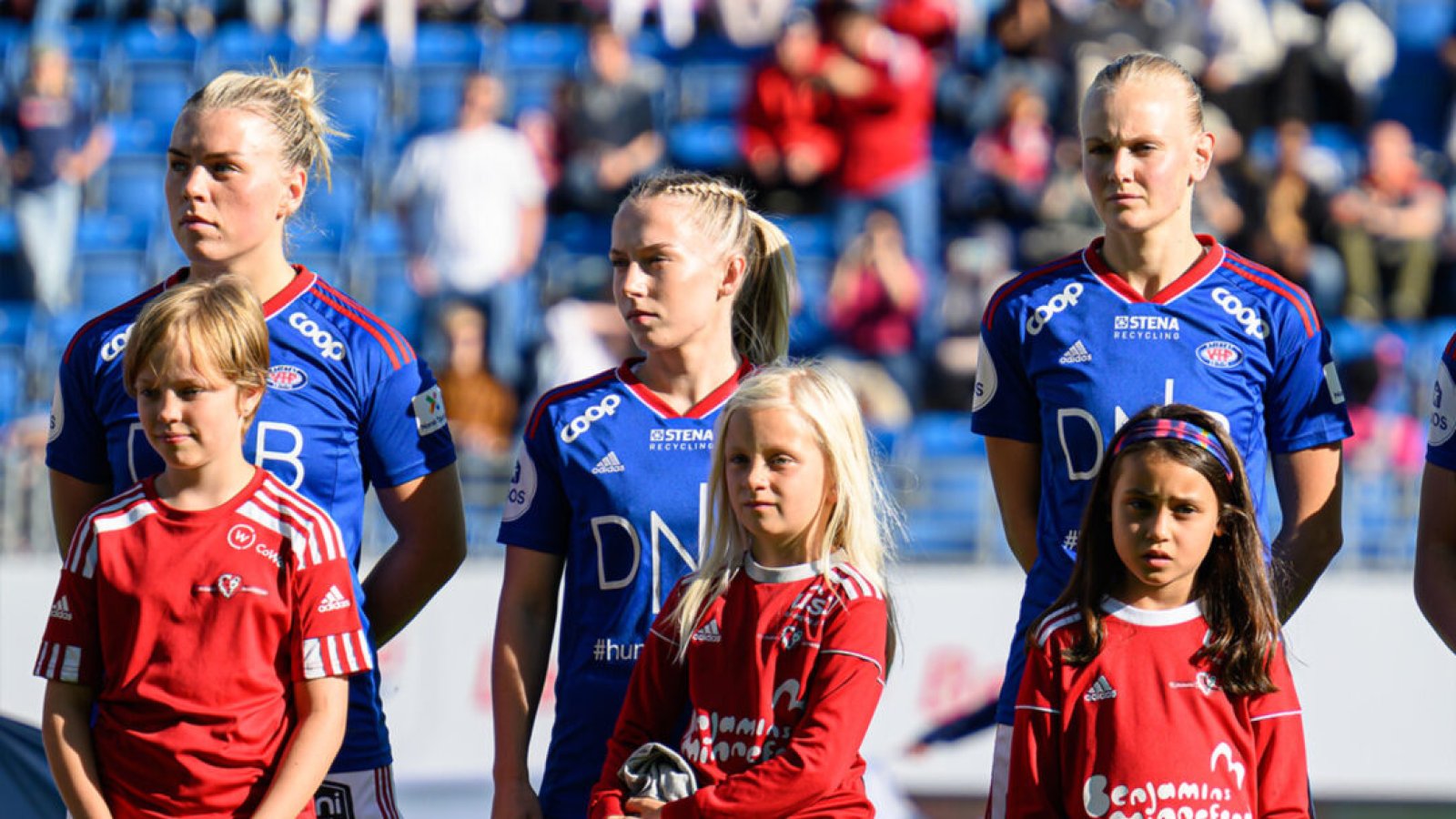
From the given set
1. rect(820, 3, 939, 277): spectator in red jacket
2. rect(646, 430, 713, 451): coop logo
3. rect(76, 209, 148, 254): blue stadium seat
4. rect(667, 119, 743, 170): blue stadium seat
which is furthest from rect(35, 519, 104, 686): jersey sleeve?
rect(76, 209, 148, 254): blue stadium seat

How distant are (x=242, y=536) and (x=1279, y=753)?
1.64 m

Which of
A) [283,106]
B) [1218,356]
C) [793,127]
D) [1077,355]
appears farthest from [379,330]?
[793,127]

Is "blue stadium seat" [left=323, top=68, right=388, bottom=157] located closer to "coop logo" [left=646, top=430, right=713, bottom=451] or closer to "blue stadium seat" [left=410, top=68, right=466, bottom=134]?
"blue stadium seat" [left=410, top=68, right=466, bottom=134]

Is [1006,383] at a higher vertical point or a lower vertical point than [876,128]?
lower

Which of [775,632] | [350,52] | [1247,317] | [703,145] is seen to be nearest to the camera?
[775,632]

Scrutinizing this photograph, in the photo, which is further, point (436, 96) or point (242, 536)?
point (436, 96)

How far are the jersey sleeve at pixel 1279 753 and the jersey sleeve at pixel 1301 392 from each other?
515 millimetres

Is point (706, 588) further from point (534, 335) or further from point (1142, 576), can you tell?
point (534, 335)

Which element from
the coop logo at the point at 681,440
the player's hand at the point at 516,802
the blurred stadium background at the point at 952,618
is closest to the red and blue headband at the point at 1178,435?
the coop logo at the point at 681,440

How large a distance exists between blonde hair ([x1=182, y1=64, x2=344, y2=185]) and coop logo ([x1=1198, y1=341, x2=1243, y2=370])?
1.60m

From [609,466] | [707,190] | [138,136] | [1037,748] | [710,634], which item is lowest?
[1037,748]

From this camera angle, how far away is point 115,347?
3223 mm

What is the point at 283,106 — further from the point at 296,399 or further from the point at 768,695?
the point at 768,695

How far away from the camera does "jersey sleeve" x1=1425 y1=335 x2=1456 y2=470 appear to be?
128 inches
